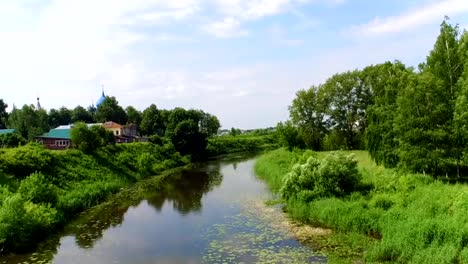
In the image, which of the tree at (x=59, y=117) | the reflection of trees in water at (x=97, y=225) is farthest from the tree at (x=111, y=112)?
the reflection of trees in water at (x=97, y=225)

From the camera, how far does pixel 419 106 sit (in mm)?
27406

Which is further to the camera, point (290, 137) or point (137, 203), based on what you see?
point (290, 137)

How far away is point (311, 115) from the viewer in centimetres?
6919

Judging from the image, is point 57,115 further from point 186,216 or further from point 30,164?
point 186,216

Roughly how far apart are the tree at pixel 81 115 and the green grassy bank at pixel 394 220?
9494 cm

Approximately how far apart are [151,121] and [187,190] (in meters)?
67.7

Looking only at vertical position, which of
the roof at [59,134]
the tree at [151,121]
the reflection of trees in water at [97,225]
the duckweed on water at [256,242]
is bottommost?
the duckweed on water at [256,242]

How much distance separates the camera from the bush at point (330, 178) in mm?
27625

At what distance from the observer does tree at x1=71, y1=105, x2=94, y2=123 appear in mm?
112581

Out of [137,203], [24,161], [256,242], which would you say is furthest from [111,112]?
[256,242]

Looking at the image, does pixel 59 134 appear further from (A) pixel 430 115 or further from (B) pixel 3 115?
(A) pixel 430 115

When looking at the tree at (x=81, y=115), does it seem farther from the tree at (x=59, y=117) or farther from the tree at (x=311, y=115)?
the tree at (x=311, y=115)

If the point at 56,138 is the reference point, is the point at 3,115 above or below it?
above

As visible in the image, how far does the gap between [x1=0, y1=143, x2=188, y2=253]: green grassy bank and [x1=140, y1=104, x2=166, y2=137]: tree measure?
4222cm
